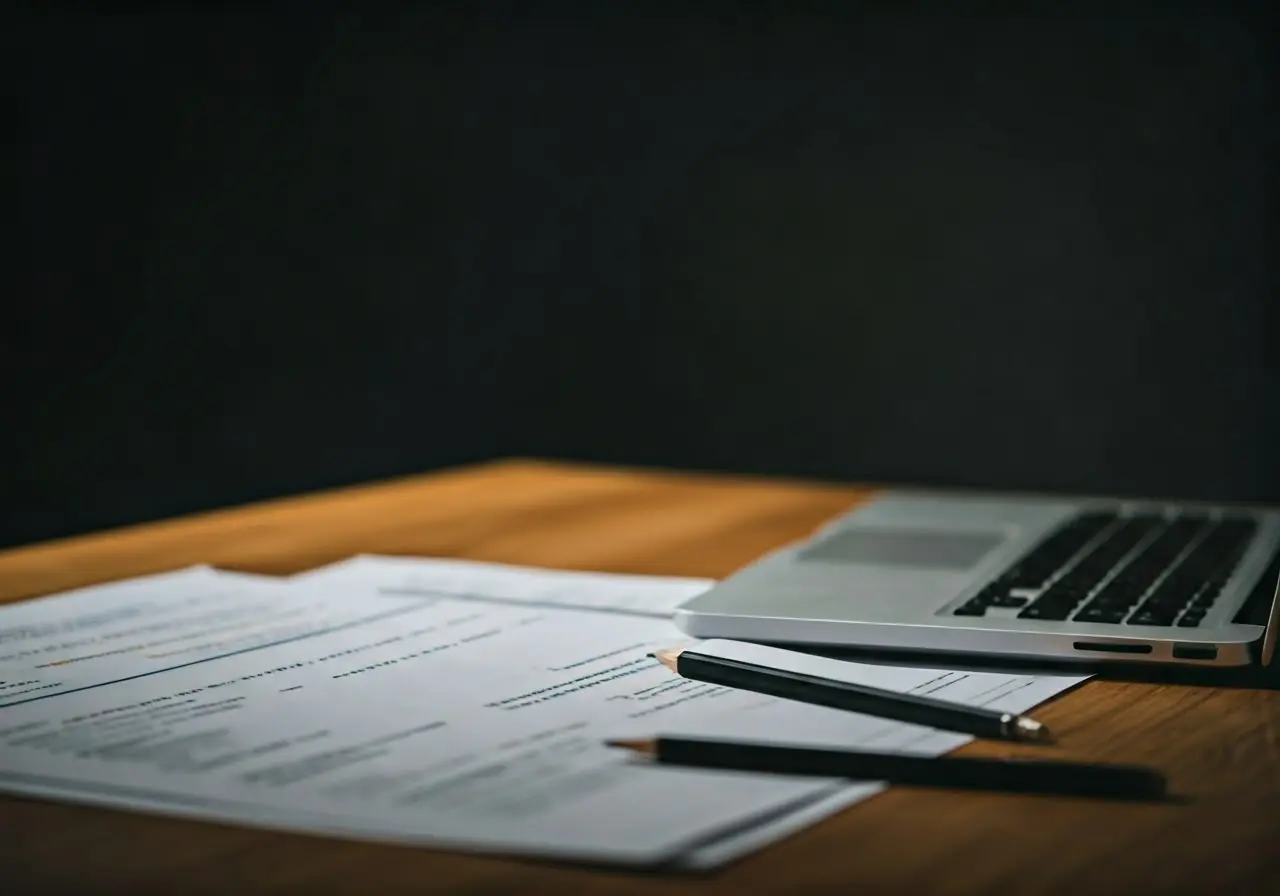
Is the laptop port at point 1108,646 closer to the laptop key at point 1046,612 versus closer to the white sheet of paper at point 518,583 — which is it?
the laptop key at point 1046,612

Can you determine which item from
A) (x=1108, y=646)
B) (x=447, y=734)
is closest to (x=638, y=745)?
(x=447, y=734)

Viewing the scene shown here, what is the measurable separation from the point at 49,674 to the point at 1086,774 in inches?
17.1

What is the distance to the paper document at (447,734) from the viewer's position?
52 cm

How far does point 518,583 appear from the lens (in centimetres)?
93

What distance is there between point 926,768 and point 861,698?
0.08 meters

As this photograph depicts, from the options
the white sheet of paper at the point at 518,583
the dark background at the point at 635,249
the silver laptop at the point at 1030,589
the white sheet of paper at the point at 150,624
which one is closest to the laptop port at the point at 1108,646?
the silver laptop at the point at 1030,589

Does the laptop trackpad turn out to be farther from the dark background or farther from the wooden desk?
the dark background

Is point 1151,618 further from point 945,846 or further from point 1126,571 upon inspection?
point 945,846

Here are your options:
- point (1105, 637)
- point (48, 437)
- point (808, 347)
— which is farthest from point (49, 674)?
point (808, 347)

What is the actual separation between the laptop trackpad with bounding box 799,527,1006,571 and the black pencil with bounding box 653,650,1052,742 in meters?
0.24

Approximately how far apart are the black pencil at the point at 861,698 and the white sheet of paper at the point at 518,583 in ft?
0.47

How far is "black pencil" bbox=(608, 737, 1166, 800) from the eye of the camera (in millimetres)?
543

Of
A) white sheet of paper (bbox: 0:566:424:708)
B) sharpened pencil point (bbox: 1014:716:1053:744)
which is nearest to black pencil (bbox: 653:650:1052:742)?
sharpened pencil point (bbox: 1014:716:1053:744)

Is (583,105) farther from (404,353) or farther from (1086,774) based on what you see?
(1086,774)
